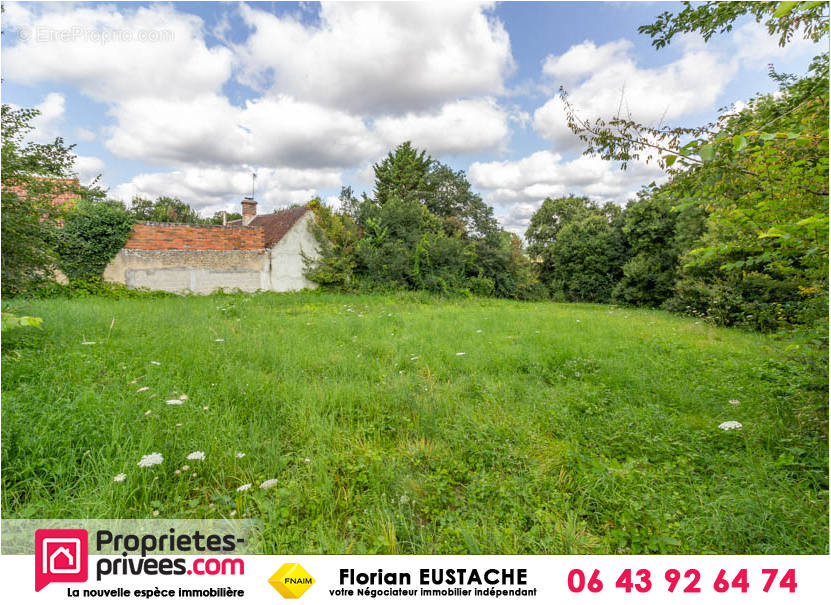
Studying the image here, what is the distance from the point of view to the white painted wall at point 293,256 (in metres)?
12.8

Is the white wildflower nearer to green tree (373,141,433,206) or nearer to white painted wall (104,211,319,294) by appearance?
white painted wall (104,211,319,294)

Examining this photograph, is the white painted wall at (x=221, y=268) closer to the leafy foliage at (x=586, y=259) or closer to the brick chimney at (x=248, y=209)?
the brick chimney at (x=248, y=209)

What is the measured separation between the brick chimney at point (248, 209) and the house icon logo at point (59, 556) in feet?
65.2

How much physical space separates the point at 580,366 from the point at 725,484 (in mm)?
2314

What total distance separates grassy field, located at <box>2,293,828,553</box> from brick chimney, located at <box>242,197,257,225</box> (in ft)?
53.1

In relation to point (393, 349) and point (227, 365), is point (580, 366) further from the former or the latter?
point (227, 365)

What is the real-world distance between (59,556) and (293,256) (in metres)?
12.2

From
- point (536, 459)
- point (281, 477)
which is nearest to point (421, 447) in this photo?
point (536, 459)

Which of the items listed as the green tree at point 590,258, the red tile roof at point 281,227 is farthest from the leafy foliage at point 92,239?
the green tree at point 590,258

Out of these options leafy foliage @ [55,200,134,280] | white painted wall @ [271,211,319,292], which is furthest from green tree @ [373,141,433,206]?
leafy foliage @ [55,200,134,280]

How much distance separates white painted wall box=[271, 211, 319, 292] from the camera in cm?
1275

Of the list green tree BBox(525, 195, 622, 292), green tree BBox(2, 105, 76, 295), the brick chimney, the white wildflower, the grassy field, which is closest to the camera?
the grassy field

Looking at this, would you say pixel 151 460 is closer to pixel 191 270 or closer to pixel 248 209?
pixel 191 270

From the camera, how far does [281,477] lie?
86.7 inches
